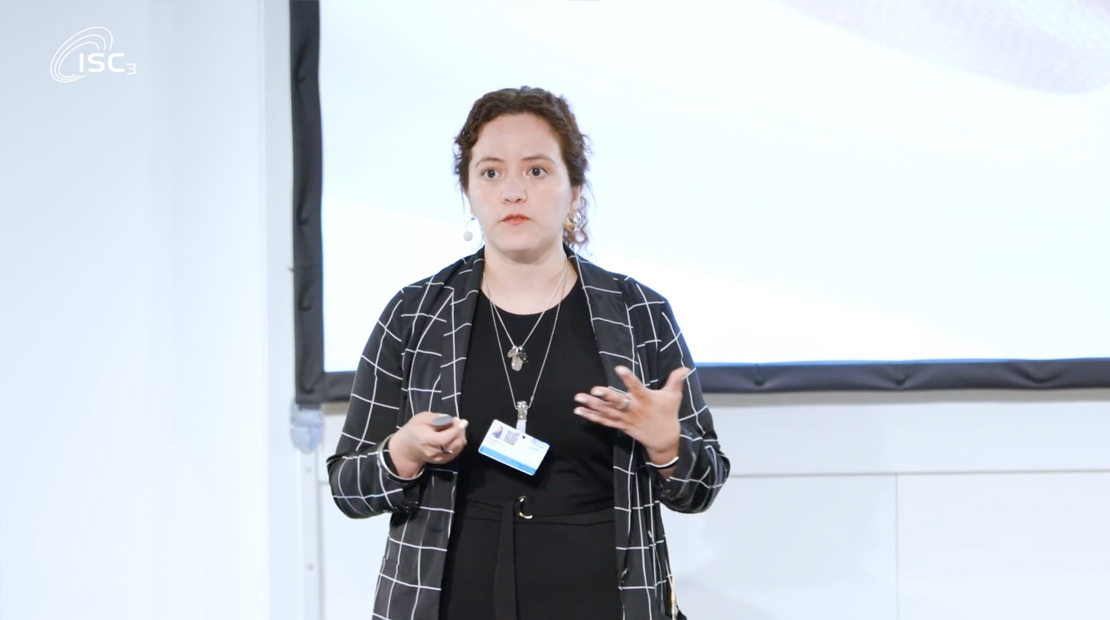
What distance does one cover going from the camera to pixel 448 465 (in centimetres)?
126

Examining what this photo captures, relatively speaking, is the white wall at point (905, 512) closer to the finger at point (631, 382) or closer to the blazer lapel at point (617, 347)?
the blazer lapel at point (617, 347)

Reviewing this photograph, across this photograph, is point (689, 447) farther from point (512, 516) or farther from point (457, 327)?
point (457, 327)

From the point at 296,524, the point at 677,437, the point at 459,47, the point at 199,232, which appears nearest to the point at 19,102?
the point at 199,232

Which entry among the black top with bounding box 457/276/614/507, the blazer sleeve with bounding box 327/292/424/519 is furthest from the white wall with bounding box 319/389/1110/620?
the blazer sleeve with bounding box 327/292/424/519

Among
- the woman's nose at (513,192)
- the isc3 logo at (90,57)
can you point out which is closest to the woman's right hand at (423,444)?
the woman's nose at (513,192)

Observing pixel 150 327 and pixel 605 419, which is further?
pixel 150 327

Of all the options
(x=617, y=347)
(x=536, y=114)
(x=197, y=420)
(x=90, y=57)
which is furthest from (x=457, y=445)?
(x=90, y=57)

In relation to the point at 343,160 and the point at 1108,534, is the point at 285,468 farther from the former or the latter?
the point at 1108,534

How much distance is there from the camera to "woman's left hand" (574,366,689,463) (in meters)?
1.14

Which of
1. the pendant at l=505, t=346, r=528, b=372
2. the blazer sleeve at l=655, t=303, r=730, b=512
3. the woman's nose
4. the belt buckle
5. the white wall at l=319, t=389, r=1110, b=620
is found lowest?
the white wall at l=319, t=389, r=1110, b=620

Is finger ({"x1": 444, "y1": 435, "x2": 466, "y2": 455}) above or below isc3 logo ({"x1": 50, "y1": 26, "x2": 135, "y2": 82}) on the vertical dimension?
below

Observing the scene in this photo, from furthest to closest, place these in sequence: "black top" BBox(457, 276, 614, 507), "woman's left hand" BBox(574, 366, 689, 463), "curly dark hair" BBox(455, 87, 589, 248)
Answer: "curly dark hair" BBox(455, 87, 589, 248), "black top" BBox(457, 276, 614, 507), "woman's left hand" BBox(574, 366, 689, 463)

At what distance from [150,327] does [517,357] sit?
1159 millimetres

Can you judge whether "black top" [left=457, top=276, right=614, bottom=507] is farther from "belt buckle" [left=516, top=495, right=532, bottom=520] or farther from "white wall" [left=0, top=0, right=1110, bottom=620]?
"white wall" [left=0, top=0, right=1110, bottom=620]
